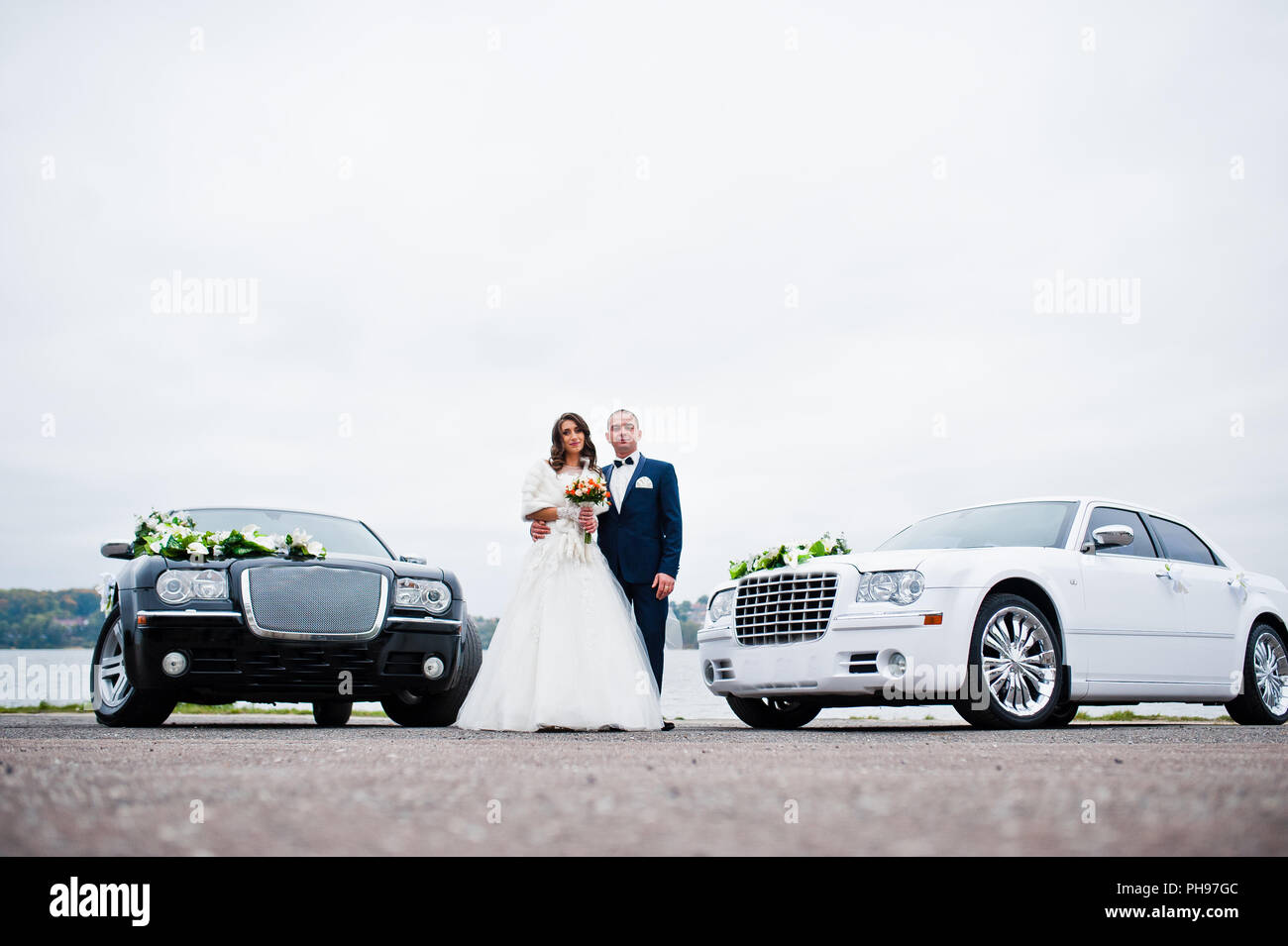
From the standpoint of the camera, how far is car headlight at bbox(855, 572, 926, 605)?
24.0ft

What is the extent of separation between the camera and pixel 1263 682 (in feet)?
31.4

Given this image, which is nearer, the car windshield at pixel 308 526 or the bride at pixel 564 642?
the bride at pixel 564 642

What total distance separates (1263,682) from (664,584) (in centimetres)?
521

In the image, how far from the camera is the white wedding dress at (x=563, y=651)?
7.55 m

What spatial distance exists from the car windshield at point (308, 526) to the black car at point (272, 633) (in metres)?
0.51

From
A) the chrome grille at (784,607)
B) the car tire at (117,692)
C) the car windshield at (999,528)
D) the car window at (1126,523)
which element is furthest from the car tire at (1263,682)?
the car tire at (117,692)

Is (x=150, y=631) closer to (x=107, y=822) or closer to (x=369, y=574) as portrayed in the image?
(x=369, y=574)

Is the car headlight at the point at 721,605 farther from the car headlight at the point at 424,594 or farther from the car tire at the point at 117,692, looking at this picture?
→ the car tire at the point at 117,692

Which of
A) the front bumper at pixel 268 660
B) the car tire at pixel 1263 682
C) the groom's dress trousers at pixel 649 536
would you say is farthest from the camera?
the car tire at pixel 1263 682

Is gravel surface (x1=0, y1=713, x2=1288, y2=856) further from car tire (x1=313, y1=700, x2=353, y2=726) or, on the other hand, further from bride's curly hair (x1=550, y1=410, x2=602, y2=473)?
car tire (x1=313, y1=700, x2=353, y2=726)

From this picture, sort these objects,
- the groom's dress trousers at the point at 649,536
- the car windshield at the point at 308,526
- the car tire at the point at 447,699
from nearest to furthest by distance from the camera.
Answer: the groom's dress trousers at the point at 649,536
the car tire at the point at 447,699
the car windshield at the point at 308,526

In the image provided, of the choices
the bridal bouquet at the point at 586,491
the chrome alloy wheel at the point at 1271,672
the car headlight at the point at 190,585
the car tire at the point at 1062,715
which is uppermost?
the bridal bouquet at the point at 586,491

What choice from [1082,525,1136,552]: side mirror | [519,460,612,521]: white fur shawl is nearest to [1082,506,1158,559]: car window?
[1082,525,1136,552]: side mirror
